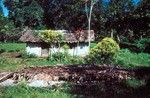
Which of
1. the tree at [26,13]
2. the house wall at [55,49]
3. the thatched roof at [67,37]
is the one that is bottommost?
the house wall at [55,49]

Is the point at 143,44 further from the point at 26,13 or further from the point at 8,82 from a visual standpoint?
the point at 8,82

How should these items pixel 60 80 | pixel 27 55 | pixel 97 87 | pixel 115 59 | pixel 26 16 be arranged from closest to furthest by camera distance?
pixel 97 87
pixel 60 80
pixel 115 59
pixel 27 55
pixel 26 16

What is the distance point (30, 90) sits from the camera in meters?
15.4

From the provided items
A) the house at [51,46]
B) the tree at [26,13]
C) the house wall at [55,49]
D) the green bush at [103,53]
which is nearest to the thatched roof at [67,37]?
the house at [51,46]

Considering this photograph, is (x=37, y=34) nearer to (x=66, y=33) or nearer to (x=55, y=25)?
(x=66, y=33)

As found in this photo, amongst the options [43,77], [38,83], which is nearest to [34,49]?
[43,77]

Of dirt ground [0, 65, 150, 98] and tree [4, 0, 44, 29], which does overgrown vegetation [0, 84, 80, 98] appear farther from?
tree [4, 0, 44, 29]

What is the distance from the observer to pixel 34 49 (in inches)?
1662

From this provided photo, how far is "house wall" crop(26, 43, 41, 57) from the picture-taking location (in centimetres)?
4193

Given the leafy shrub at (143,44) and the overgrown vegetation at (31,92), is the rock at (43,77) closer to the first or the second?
the overgrown vegetation at (31,92)

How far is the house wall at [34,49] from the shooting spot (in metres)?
41.9

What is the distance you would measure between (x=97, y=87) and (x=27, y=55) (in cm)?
2523

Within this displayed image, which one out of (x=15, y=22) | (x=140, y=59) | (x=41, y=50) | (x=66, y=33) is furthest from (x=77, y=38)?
(x=15, y=22)

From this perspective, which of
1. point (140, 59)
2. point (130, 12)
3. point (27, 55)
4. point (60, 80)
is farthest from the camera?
point (130, 12)
